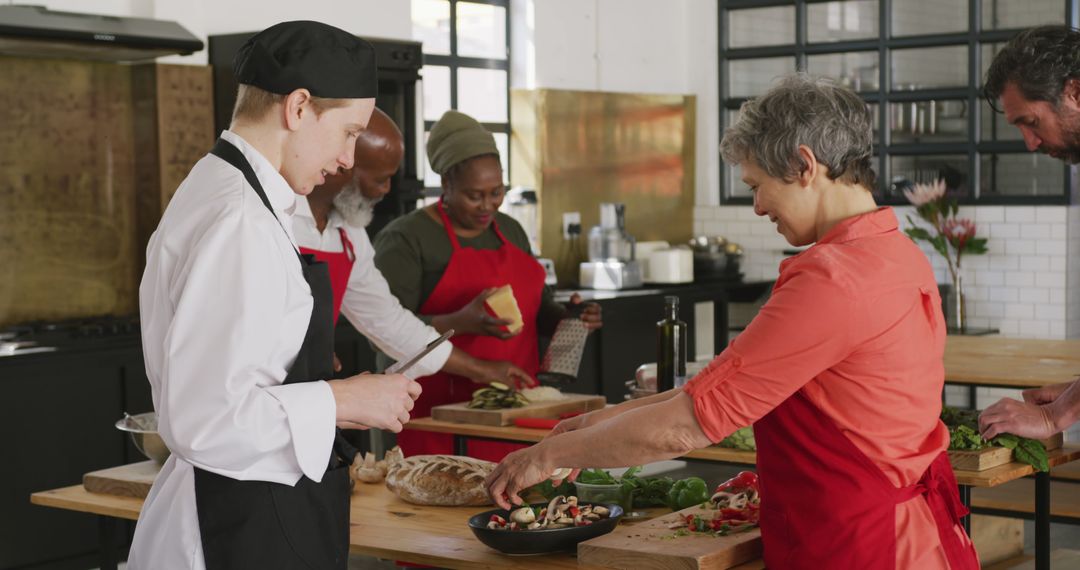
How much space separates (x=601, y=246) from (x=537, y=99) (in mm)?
1051

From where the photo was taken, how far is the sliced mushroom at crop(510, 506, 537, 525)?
281 centimetres

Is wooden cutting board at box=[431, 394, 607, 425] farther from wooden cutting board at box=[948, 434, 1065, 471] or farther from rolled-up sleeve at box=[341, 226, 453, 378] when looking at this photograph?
wooden cutting board at box=[948, 434, 1065, 471]

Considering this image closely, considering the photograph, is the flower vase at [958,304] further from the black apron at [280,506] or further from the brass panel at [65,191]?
the black apron at [280,506]

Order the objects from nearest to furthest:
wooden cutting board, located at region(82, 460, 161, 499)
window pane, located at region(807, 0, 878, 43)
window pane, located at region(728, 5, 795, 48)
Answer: wooden cutting board, located at region(82, 460, 161, 499)
window pane, located at region(807, 0, 878, 43)
window pane, located at region(728, 5, 795, 48)


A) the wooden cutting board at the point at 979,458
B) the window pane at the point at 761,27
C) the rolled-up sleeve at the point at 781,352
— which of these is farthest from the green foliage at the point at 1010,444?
the window pane at the point at 761,27

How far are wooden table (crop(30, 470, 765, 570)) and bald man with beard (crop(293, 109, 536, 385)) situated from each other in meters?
0.86

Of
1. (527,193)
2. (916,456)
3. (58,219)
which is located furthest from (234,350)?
(527,193)

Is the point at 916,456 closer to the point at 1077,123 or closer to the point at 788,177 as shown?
the point at 788,177

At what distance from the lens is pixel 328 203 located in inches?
163

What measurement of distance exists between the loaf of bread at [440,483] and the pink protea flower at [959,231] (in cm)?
591

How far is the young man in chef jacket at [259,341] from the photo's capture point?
2090mm

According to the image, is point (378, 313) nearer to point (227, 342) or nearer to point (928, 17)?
point (227, 342)

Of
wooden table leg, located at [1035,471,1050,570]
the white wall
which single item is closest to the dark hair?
wooden table leg, located at [1035,471,1050,570]

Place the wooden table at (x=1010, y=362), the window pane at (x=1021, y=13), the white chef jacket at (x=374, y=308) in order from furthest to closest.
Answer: the window pane at (x=1021, y=13), the wooden table at (x=1010, y=362), the white chef jacket at (x=374, y=308)
